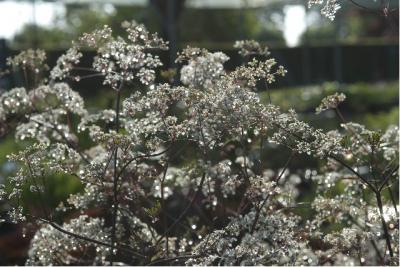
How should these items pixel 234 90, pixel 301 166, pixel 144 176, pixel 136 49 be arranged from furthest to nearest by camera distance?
pixel 301 166
pixel 144 176
pixel 136 49
pixel 234 90

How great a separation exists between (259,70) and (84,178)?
67 cm

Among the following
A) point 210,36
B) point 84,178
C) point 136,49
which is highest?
point 210,36

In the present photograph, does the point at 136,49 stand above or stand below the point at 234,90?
above

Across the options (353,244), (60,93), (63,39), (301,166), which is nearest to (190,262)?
(353,244)

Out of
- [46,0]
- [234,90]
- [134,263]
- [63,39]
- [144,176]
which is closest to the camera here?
[234,90]

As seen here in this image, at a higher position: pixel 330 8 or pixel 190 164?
pixel 330 8

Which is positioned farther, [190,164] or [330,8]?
[190,164]

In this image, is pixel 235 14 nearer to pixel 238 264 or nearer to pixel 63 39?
pixel 63 39

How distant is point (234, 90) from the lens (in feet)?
7.38

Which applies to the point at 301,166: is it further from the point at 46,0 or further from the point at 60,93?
the point at 46,0

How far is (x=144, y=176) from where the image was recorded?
8.68 ft

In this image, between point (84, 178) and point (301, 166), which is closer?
point (84, 178)

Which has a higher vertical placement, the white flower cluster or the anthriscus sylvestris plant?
the white flower cluster

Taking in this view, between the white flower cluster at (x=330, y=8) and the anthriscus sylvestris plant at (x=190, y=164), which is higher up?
the white flower cluster at (x=330, y=8)
